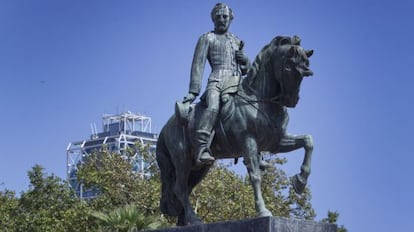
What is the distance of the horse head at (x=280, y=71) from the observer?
14.6 m

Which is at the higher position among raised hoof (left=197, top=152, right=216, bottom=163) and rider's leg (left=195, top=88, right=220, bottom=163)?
rider's leg (left=195, top=88, right=220, bottom=163)

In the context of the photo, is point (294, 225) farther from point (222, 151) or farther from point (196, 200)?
point (196, 200)

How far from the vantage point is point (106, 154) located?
35.1 metres

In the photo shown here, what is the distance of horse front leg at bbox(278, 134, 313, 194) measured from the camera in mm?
14703

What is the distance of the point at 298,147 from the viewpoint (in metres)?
14.9

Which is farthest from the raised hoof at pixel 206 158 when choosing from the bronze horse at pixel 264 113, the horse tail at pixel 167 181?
the horse tail at pixel 167 181

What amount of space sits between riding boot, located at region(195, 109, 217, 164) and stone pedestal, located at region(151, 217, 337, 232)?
38.4 inches

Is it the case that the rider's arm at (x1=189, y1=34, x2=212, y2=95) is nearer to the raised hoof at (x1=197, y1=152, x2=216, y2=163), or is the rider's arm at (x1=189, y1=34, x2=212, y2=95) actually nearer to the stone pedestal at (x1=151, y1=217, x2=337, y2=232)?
the raised hoof at (x1=197, y1=152, x2=216, y2=163)

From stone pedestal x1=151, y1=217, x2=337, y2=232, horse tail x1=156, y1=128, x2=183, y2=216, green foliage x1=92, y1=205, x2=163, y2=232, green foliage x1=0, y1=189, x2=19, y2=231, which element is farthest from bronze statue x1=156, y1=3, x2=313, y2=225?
green foliage x1=0, y1=189, x2=19, y2=231

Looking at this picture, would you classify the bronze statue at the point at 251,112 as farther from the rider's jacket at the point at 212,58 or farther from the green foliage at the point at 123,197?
the green foliage at the point at 123,197

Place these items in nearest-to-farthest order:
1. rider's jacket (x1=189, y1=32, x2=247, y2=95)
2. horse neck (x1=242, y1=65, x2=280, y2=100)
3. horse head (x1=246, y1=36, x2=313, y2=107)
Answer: horse head (x1=246, y1=36, x2=313, y2=107), horse neck (x1=242, y1=65, x2=280, y2=100), rider's jacket (x1=189, y1=32, x2=247, y2=95)

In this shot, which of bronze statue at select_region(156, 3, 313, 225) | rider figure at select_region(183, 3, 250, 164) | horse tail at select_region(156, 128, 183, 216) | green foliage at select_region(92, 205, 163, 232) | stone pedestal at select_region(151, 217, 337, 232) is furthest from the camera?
green foliage at select_region(92, 205, 163, 232)

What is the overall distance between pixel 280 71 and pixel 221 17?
5.71 feet

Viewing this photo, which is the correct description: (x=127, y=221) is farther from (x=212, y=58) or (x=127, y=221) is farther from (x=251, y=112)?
(x=251, y=112)
